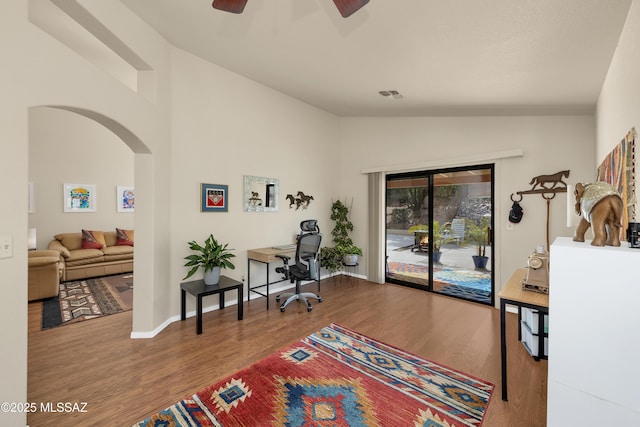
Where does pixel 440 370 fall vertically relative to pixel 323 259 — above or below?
below

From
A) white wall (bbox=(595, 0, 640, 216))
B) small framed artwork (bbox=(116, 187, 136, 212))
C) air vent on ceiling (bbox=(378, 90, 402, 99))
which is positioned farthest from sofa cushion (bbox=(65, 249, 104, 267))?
white wall (bbox=(595, 0, 640, 216))

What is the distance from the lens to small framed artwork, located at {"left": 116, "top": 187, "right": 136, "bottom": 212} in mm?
6594

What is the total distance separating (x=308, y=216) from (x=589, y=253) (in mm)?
4219

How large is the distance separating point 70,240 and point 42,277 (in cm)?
202

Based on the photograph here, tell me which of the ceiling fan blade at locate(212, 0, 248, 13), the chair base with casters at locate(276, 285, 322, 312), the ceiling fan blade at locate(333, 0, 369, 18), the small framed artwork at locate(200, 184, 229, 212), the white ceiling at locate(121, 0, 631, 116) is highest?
the white ceiling at locate(121, 0, 631, 116)

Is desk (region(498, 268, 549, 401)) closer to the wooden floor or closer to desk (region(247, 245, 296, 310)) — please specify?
the wooden floor

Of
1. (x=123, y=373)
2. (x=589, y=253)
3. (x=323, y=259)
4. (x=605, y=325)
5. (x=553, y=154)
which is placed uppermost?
(x=553, y=154)

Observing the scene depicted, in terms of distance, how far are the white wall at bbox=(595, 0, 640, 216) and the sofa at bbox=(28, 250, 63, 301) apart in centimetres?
627

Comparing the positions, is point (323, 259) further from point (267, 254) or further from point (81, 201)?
point (81, 201)

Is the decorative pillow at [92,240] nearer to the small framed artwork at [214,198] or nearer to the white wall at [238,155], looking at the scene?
the white wall at [238,155]

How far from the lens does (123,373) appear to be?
2320 millimetres

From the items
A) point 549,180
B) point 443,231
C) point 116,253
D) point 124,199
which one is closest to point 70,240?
point 116,253

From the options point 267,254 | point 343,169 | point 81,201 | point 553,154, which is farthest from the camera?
point 81,201

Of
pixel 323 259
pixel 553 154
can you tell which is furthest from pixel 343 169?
pixel 553 154
